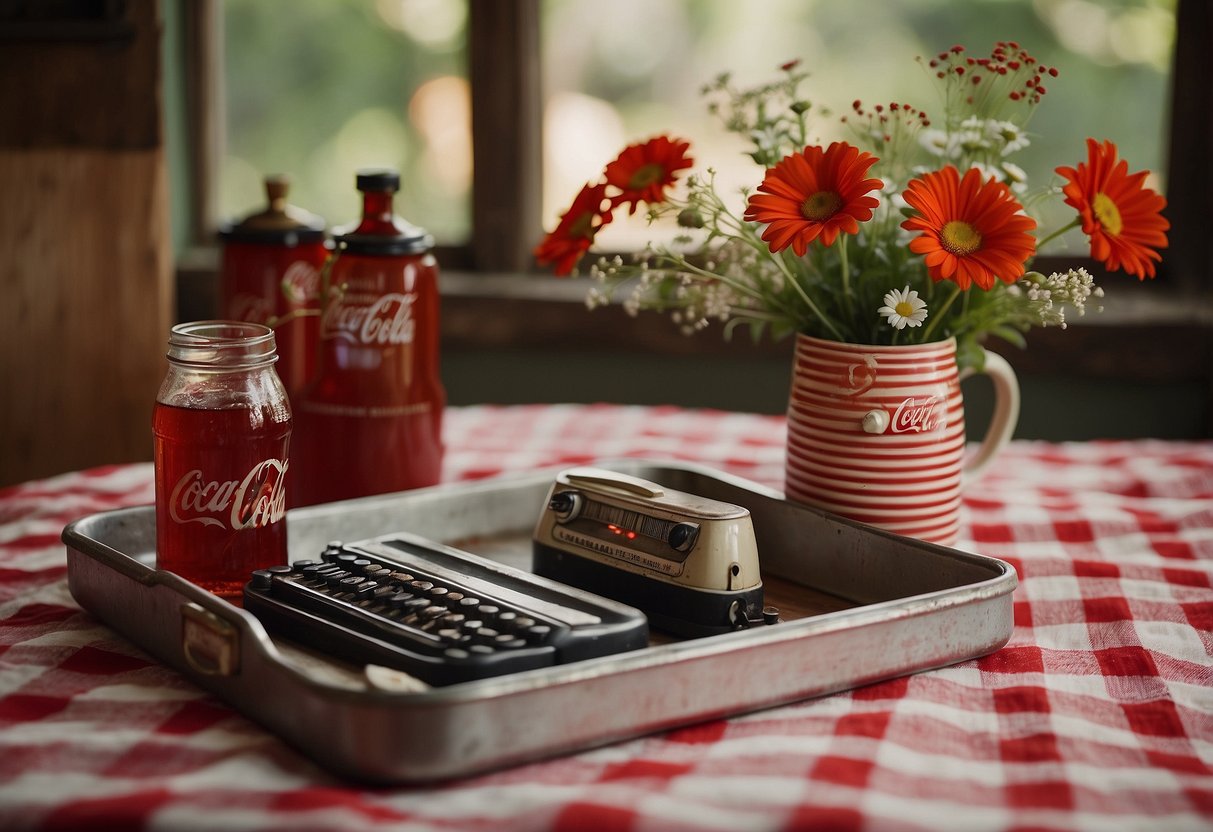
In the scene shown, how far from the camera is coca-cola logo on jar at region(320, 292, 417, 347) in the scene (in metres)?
1.19

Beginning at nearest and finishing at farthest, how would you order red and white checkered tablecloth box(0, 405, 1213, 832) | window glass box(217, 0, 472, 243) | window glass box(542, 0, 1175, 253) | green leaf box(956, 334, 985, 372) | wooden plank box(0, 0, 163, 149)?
red and white checkered tablecloth box(0, 405, 1213, 832)
green leaf box(956, 334, 985, 372)
wooden plank box(0, 0, 163, 149)
window glass box(542, 0, 1175, 253)
window glass box(217, 0, 472, 243)

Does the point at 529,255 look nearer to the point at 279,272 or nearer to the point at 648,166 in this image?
the point at 279,272

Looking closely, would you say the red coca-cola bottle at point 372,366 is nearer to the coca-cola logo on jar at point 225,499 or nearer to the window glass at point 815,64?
the coca-cola logo on jar at point 225,499

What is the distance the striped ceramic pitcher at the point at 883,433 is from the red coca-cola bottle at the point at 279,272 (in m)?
0.51

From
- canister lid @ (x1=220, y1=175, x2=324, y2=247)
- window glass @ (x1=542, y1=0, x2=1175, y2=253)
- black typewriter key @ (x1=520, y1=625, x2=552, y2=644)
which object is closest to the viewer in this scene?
black typewriter key @ (x1=520, y1=625, x2=552, y2=644)

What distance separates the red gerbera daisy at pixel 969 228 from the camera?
0.96 meters

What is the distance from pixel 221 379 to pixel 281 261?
375mm

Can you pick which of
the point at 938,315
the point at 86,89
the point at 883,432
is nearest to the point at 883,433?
the point at 883,432

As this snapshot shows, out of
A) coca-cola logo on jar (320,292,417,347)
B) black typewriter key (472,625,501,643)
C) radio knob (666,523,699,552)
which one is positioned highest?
coca-cola logo on jar (320,292,417,347)

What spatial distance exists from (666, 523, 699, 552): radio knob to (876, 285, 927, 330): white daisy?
226 mm

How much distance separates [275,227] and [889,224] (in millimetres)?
612

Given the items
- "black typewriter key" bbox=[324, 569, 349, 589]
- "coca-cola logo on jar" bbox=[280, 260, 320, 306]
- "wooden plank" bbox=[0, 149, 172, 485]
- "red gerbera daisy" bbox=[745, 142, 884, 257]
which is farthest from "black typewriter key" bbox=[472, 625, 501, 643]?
"wooden plank" bbox=[0, 149, 172, 485]

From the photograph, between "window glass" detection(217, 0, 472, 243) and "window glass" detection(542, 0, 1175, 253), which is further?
"window glass" detection(217, 0, 472, 243)

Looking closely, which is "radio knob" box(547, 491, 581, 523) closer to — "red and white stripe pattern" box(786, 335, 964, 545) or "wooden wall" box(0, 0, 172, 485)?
"red and white stripe pattern" box(786, 335, 964, 545)
